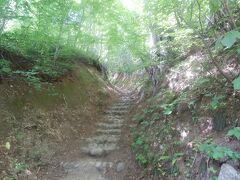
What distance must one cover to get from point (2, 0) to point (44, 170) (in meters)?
3.66

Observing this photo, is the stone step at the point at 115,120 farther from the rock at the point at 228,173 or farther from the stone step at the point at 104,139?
the rock at the point at 228,173

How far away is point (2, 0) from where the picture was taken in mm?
5004

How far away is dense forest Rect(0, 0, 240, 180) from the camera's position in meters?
3.83

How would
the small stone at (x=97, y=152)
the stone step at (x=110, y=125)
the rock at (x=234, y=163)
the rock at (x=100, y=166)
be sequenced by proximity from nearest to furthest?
1. the rock at (x=234, y=163)
2. the rock at (x=100, y=166)
3. the small stone at (x=97, y=152)
4. the stone step at (x=110, y=125)

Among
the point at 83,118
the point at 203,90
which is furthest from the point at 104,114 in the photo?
the point at 203,90

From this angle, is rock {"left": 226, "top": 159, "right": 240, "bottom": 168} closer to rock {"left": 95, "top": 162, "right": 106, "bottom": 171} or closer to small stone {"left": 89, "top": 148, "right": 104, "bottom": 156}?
rock {"left": 95, "top": 162, "right": 106, "bottom": 171}

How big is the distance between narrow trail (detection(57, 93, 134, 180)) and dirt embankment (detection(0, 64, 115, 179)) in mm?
363

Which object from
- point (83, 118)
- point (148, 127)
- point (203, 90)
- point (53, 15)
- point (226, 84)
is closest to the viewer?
point (226, 84)

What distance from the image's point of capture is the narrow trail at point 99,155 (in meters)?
5.53

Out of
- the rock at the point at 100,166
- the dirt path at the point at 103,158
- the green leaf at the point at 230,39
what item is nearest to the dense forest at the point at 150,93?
the green leaf at the point at 230,39

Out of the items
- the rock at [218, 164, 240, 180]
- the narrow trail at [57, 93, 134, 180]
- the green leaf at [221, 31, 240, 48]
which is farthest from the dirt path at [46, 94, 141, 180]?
the green leaf at [221, 31, 240, 48]

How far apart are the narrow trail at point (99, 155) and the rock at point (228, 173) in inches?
106

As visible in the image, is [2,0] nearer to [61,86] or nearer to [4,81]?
[4,81]

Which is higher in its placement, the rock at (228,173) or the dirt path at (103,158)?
the rock at (228,173)
